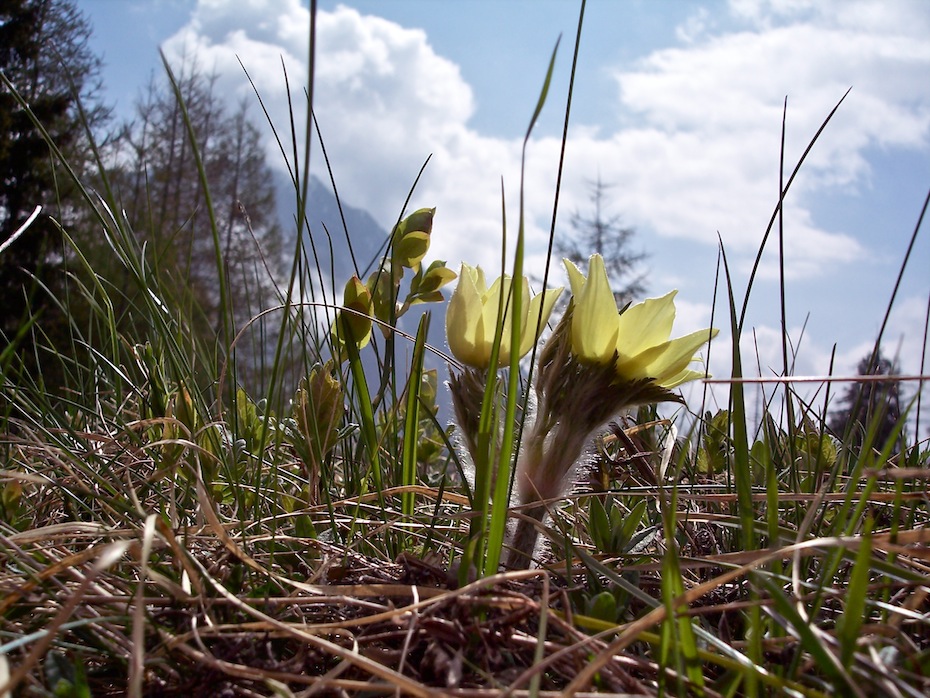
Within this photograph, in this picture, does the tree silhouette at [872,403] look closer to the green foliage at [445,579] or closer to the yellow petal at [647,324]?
the green foliage at [445,579]

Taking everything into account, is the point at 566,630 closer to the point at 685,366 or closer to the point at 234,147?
the point at 685,366

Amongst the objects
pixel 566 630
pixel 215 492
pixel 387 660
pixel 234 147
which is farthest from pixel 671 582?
pixel 234 147

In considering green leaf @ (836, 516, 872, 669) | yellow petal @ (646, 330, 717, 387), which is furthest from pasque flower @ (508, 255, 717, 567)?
green leaf @ (836, 516, 872, 669)

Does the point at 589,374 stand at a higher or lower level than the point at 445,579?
higher

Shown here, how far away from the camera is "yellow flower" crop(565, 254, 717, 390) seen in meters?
0.69

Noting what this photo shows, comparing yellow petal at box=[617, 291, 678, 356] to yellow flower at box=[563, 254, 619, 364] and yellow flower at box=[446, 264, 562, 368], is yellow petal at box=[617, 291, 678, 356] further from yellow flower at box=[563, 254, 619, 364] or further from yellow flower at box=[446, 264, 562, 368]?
yellow flower at box=[446, 264, 562, 368]

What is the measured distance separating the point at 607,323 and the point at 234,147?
15.4 m

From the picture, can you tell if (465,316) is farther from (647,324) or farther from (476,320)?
(647,324)

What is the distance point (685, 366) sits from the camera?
72 cm

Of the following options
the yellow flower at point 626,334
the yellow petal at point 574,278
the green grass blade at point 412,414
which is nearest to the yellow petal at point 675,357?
the yellow flower at point 626,334

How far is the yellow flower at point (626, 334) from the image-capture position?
0.69 m

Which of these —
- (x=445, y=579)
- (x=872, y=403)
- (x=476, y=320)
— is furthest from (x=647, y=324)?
(x=872, y=403)

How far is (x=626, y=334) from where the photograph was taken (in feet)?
2.34

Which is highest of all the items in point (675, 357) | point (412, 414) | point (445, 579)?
point (675, 357)
